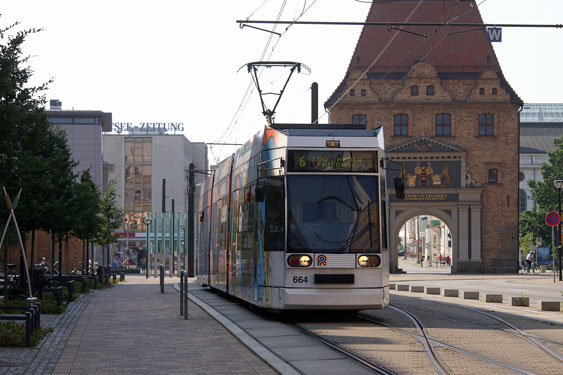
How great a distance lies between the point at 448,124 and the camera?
63.0 metres

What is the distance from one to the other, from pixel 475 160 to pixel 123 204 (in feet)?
218

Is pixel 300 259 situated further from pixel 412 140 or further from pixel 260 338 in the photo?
pixel 412 140

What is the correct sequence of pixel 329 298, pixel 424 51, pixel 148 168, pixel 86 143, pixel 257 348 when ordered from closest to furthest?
pixel 257 348 → pixel 329 298 → pixel 424 51 → pixel 86 143 → pixel 148 168

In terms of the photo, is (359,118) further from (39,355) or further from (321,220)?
(39,355)

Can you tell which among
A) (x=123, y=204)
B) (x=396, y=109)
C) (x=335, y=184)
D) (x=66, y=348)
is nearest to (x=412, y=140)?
(x=396, y=109)

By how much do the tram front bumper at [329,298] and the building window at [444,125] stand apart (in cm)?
4935

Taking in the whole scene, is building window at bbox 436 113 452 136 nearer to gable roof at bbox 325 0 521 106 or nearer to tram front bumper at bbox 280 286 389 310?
gable roof at bbox 325 0 521 106

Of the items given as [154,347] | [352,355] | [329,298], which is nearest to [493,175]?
[329,298]

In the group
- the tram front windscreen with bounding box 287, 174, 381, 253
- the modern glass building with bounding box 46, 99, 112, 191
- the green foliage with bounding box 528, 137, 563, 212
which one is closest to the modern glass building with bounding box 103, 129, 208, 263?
the modern glass building with bounding box 46, 99, 112, 191

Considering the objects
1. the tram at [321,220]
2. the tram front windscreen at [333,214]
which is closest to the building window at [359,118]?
the tram at [321,220]

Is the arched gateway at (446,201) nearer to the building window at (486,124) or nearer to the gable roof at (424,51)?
the building window at (486,124)

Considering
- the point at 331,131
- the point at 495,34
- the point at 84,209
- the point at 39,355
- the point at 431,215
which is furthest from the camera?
the point at 431,215

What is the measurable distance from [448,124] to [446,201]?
5.96 m

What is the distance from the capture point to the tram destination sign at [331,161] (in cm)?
1539
